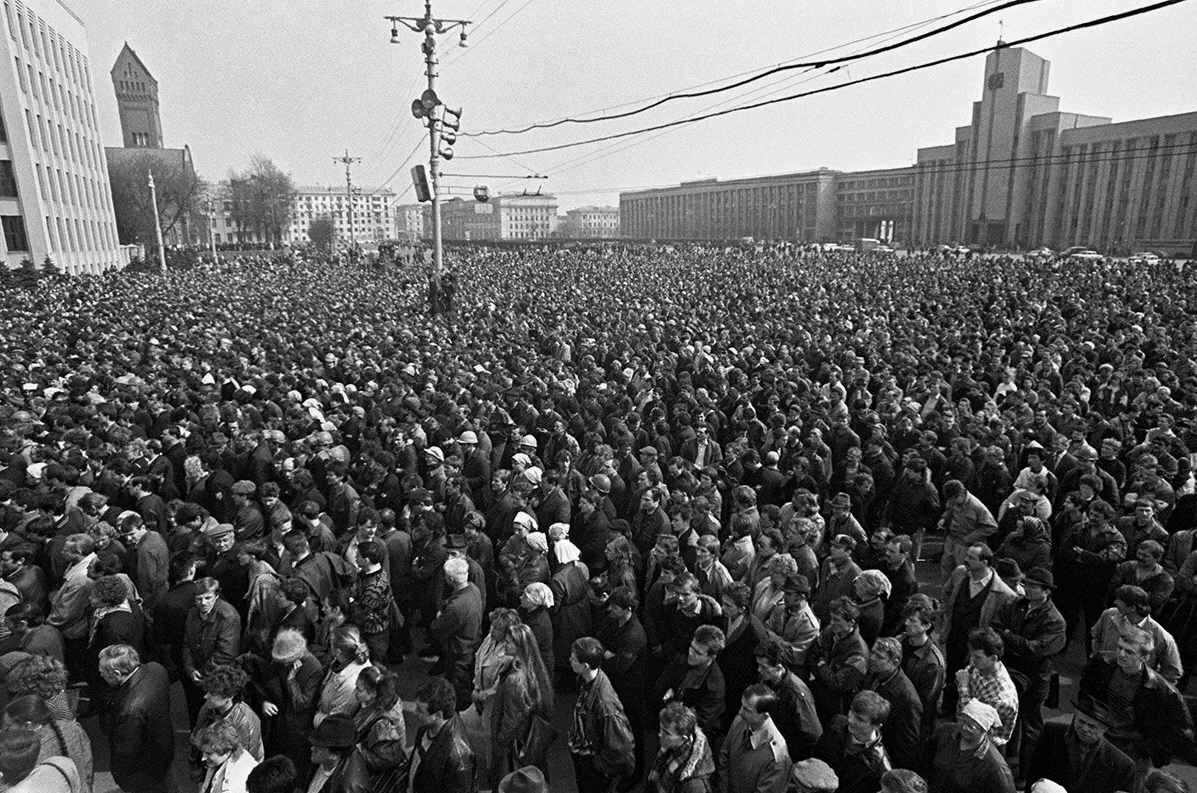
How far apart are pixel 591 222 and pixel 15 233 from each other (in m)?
149

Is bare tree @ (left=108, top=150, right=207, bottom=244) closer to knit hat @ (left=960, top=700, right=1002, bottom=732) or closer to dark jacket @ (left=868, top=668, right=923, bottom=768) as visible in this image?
dark jacket @ (left=868, top=668, right=923, bottom=768)

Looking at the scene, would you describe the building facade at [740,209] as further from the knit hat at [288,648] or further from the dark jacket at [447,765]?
the dark jacket at [447,765]

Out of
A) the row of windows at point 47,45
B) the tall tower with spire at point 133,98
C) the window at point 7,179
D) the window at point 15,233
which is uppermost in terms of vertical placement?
the tall tower with spire at point 133,98

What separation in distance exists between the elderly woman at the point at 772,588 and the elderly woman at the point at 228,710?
3.02 meters

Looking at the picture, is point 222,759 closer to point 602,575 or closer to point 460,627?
point 460,627

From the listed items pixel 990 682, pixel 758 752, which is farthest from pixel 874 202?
pixel 758 752

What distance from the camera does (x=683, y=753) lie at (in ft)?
11.2

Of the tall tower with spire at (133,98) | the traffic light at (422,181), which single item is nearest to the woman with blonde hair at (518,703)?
the traffic light at (422,181)

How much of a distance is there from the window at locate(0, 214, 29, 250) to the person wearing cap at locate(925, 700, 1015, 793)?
146 ft

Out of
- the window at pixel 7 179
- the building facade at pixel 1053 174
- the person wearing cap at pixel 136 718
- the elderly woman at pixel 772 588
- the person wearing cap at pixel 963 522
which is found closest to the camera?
the person wearing cap at pixel 136 718

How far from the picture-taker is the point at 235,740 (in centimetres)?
337

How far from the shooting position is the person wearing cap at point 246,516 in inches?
246

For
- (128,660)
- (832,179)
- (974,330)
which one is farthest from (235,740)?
(832,179)

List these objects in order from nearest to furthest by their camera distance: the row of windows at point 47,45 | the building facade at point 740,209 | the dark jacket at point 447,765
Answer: the dark jacket at point 447,765 < the row of windows at point 47,45 < the building facade at point 740,209
